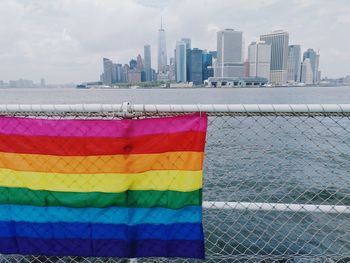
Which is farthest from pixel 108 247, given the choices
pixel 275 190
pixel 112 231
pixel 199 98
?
pixel 199 98

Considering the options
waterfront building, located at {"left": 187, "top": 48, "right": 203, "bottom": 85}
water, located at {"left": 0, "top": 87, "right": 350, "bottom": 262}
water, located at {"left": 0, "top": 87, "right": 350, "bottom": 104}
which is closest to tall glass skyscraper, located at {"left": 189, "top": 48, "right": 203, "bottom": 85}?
waterfront building, located at {"left": 187, "top": 48, "right": 203, "bottom": 85}

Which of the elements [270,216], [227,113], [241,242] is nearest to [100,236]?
[227,113]

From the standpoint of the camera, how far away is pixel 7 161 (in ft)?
7.52

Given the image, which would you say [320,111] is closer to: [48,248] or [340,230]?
[48,248]

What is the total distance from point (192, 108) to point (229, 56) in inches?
6785

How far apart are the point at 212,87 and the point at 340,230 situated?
535 feet

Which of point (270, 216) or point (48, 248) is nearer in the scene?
point (48, 248)

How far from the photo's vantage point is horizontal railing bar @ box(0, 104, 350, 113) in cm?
209

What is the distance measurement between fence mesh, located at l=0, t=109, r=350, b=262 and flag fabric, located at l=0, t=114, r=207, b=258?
0.65 feet

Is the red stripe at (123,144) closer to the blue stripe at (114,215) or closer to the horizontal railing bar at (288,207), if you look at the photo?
the blue stripe at (114,215)

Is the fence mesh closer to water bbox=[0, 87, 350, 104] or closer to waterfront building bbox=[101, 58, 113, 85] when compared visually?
water bbox=[0, 87, 350, 104]

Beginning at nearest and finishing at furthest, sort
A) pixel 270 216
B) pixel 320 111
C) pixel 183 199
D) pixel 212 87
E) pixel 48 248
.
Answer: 1. pixel 320 111
2. pixel 183 199
3. pixel 48 248
4. pixel 270 216
5. pixel 212 87

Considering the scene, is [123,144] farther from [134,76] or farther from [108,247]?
[134,76]

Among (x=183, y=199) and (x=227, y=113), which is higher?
(x=227, y=113)
